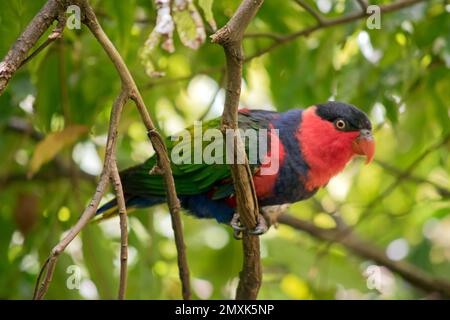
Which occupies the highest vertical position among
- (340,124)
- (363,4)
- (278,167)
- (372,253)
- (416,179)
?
(363,4)

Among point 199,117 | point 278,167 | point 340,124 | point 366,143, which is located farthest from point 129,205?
point 366,143

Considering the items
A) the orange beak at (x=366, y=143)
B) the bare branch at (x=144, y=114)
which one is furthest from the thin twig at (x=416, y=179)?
the bare branch at (x=144, y=114)

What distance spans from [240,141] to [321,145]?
1.65m

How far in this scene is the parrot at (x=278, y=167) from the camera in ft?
14.9

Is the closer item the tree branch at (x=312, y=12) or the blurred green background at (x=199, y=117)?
the tree branch at (x=312, y=12)

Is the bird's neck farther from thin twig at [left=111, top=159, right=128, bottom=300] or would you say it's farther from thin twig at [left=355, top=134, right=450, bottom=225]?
thin twig at [left=111, top=159, right=128, bottom=300]

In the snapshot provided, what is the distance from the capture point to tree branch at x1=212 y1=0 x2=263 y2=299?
2845 mm

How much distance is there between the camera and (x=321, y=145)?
4.77 m

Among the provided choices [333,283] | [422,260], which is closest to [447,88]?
[333,283]

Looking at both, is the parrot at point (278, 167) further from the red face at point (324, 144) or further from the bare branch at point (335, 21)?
the bare branch at point (335, 21)

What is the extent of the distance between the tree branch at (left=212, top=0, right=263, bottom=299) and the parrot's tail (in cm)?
90

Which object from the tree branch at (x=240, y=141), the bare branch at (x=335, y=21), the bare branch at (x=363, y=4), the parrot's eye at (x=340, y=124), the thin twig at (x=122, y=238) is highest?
the bare branch at (x=335, y=21)

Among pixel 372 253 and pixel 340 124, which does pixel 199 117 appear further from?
pixel 372 253
